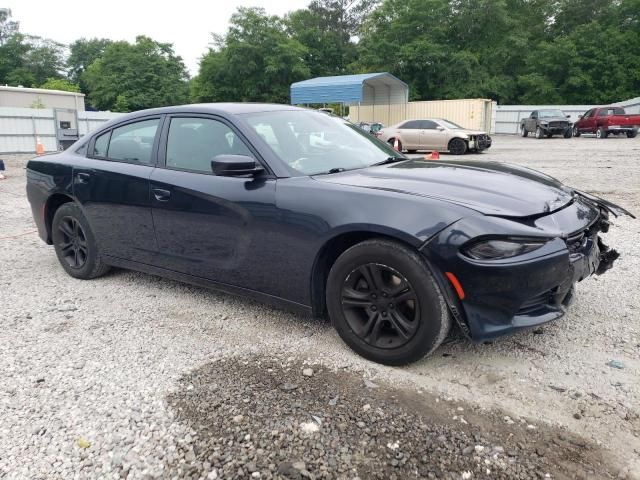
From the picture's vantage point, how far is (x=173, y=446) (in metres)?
2.34

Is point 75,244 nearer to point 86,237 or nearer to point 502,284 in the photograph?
point 86,237

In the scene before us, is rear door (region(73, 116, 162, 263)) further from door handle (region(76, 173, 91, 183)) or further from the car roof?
the car roof

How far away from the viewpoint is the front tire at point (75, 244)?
15.0 ft

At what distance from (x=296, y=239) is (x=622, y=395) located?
1.92 metres

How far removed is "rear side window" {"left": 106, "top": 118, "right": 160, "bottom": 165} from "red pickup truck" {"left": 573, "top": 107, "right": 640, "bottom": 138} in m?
28.6

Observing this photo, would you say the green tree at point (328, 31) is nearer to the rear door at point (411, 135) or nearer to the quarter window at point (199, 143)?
the rear door at point (411, 135)

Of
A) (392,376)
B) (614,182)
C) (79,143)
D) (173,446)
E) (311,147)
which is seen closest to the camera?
(173,446)

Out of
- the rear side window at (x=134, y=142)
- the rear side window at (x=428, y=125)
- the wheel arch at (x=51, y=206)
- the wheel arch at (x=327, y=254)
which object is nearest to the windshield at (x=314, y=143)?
the wheel arch at (x=327, y=254)

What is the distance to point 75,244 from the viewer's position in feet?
15.5

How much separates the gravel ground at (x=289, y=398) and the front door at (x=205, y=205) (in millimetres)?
446

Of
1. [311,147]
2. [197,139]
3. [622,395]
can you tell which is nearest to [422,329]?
[622,395]

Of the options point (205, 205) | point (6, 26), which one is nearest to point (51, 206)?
point (205, 205)

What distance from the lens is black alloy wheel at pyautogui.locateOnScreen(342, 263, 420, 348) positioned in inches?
112

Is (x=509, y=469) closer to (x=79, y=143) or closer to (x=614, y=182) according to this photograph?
(x=79, y=143)
